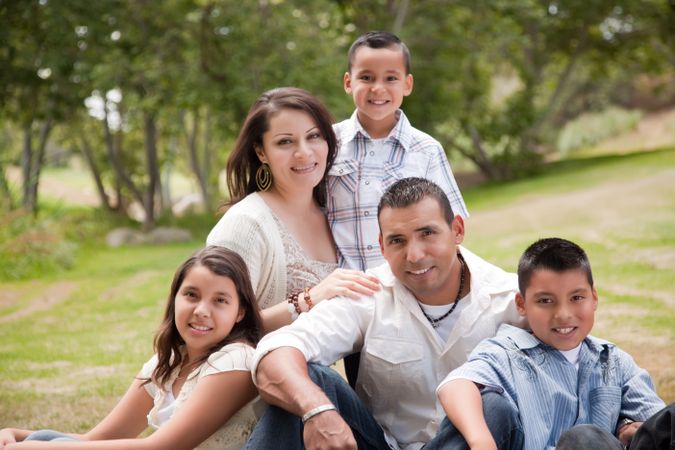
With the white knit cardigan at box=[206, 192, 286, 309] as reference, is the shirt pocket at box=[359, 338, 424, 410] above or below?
below

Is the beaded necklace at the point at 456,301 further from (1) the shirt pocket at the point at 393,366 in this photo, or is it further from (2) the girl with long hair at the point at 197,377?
(2) the girl with long hair at the point at 197,377

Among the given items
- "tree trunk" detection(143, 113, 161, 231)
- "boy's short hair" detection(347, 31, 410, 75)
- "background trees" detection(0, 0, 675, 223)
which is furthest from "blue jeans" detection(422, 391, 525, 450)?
"tree trunk" detection(143, 113, 161, 231)

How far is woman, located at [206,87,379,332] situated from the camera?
3.42m

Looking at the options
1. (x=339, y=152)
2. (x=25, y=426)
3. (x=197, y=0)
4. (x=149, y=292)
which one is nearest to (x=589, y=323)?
(x=339, y=152)

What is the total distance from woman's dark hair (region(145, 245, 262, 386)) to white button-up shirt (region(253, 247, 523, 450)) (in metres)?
0.32

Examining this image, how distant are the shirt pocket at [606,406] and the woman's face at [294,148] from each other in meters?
1.43

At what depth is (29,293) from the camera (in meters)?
10.1

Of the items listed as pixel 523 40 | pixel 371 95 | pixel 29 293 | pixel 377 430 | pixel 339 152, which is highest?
pixel 523 40

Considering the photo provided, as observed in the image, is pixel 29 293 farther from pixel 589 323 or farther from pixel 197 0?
pixel 589 323

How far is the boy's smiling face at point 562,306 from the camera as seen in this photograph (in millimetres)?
2805

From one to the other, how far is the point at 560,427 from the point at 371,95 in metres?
1.81

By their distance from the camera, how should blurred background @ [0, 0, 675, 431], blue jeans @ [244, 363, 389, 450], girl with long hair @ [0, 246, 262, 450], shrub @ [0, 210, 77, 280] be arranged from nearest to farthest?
blue jeans @ [244, 363, 389, 450] → girl with long hair @ [0, 246, 262, 450] → blurred background @ [0, 0, 675, 431] → shrub @ [0, 210, 77, 280]

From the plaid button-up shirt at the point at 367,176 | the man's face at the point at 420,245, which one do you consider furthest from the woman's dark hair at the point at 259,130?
the man's face at the point at 420,245

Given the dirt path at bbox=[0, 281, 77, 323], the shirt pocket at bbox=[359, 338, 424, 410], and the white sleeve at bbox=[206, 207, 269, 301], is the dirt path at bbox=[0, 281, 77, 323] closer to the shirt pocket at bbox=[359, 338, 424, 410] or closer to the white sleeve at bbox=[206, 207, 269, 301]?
the white sleeve at bbox=[206, 207, 269, 301]
